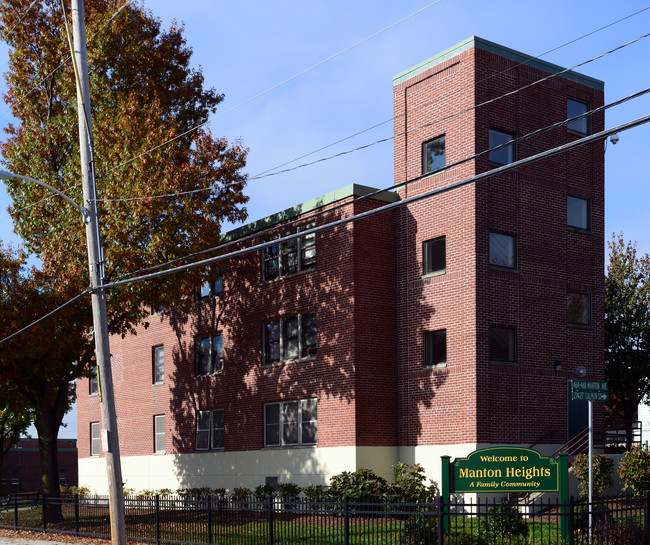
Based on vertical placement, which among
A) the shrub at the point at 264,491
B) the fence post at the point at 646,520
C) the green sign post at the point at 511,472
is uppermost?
the green sign post at the point at 511,472

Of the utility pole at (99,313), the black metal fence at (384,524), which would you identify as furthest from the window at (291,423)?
the utility pole at (99,313)

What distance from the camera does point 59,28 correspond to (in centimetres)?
3400

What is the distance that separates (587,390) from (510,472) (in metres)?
2.55

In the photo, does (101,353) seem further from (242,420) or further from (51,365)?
(242,420)

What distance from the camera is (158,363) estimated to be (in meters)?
41.0

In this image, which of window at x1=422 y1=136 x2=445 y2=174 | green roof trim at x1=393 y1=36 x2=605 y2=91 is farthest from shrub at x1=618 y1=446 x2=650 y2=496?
green roof trim at x1=393 y1=36 x2=605 y2=91

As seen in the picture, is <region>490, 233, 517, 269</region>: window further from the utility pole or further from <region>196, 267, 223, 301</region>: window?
the utility pole

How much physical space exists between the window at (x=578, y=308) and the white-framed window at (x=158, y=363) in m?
18.8

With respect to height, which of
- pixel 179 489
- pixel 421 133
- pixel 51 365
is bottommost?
pixel 179 489

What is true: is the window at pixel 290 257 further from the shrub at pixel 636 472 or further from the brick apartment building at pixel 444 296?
the shrub at pixel 636 472

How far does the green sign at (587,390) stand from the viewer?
64.7 ft

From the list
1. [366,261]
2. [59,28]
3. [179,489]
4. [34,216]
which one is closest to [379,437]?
[366,261]

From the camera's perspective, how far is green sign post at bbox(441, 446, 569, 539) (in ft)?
63.1

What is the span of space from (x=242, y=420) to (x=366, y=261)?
882 cm
